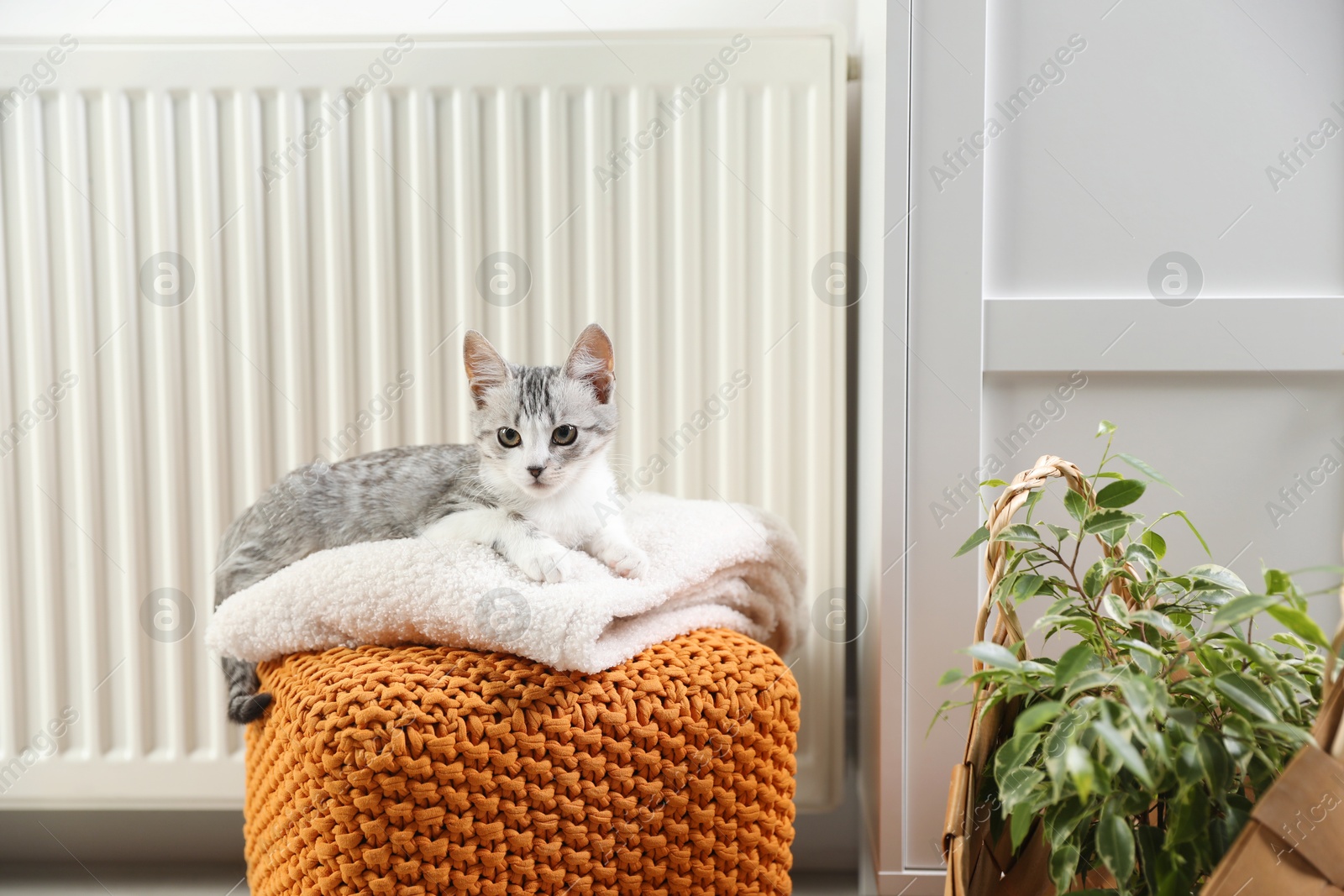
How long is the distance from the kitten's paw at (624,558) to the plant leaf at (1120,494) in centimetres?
40

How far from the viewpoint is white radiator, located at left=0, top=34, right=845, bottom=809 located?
1018mm

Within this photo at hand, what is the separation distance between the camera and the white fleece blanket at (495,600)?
0.63 meters

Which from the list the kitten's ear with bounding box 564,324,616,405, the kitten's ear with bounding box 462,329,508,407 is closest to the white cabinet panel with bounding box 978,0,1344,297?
the kitten's ear with bounding box 564,324,616,405

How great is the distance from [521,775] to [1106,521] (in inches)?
19.8

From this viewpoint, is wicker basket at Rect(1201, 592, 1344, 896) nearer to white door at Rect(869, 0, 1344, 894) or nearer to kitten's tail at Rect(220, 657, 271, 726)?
white door at Rect(869, 0, 1344, 894)

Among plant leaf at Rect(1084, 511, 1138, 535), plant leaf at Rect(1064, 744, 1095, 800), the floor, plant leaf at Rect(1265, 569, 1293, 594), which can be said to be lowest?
the floor

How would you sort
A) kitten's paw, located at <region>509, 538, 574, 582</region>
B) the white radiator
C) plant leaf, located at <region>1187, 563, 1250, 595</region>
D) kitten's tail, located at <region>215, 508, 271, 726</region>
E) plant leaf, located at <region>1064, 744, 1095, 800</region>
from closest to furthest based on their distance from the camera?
1. plant leaf, located at <region>1064, 744, 1095, 800</region>
2. plant leaf, located at <region>1187, 563, 1250, 595</region>
3. kitten's paw, located at <region>509, 538, 574, 582</region>
4. kitten's tail, located at <region>215, 508, 271, 726</region>
5. the white radiator

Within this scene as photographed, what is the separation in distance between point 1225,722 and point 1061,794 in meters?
0.12

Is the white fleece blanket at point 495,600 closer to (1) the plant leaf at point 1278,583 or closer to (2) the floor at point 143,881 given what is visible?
(1) the plant leaf at point 1278,583

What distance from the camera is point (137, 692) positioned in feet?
3.50

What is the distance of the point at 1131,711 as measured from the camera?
43cm

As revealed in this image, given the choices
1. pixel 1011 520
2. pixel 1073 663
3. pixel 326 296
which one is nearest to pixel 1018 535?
pixel 1011 520

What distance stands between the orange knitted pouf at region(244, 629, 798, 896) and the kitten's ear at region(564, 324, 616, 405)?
0.27 meters

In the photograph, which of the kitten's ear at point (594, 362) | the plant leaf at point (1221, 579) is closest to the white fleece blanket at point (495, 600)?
the kitten's ear at point (594, 362)
